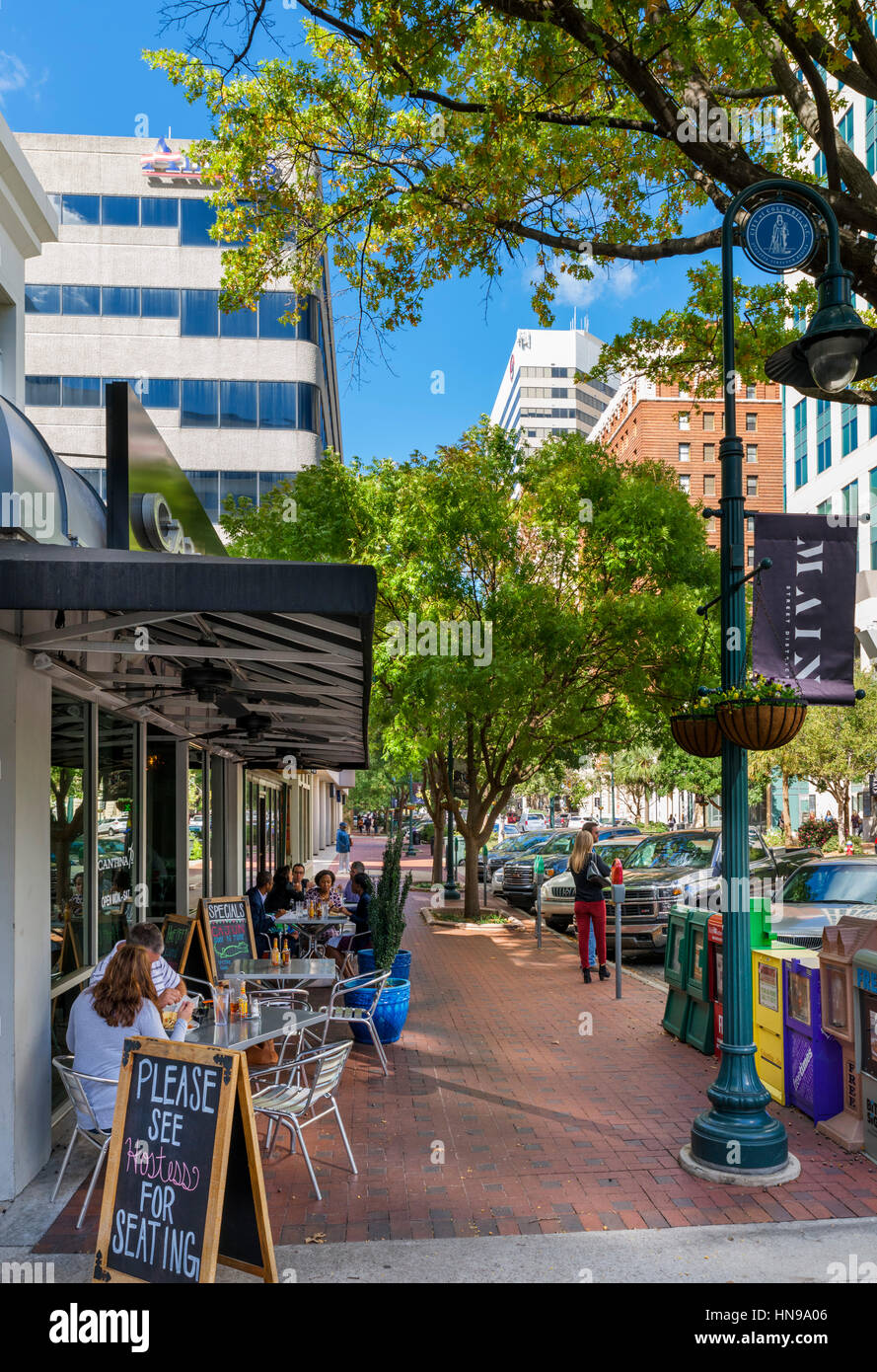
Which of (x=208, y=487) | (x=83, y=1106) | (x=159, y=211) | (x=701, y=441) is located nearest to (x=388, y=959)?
(x=83, y=1106)

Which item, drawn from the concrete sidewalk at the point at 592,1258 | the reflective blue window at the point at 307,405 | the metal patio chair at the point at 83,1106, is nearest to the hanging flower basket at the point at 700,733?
the concrete sidewalk at the point at 592,1258

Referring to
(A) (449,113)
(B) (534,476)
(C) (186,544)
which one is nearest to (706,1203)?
(C) (186,544)

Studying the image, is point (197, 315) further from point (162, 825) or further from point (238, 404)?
point (162, 825)

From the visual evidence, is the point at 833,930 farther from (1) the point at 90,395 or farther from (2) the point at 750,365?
(1) the point at 90,395

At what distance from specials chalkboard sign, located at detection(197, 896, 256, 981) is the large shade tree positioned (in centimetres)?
577

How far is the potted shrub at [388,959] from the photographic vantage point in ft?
30.3

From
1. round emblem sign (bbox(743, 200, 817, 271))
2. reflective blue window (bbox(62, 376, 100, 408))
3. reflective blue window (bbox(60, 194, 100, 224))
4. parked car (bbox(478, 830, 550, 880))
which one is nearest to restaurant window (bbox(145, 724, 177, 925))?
round emblem sign (bbox(743, 200, 817, 271))

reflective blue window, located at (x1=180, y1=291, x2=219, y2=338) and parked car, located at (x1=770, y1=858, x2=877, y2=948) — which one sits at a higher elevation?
reflective blue window, located at (x1=180, y1=291, x2=219, y2=338)

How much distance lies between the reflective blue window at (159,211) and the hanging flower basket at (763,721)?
1286 inches

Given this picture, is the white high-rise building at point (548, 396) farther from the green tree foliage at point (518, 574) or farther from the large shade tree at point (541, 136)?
the large shade tree at point (541, 136)

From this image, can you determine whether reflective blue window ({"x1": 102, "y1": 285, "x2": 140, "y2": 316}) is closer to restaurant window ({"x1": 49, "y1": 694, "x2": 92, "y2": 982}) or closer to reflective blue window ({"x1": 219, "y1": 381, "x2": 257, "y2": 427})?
reflective blue window ({"x1": 219, "y1": 381, "x2": 257, "y2": 427})

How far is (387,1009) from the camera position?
362 inches

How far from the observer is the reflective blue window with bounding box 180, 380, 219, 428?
33.1 m
